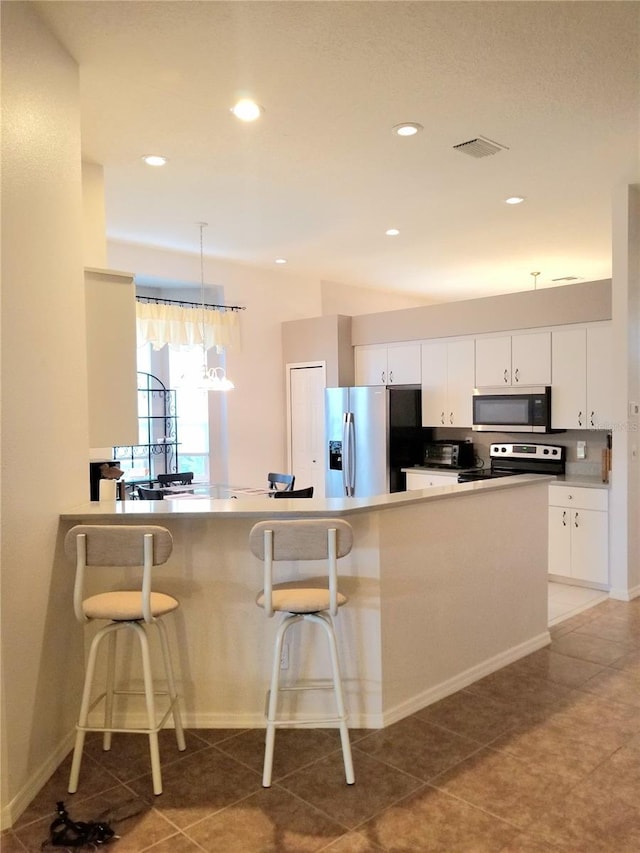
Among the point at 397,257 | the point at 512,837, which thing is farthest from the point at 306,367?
the point at 512,837

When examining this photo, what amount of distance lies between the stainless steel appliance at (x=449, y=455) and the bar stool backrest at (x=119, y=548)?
413 centimetres

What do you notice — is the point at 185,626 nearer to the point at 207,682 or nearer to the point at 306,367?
the point at 207,682

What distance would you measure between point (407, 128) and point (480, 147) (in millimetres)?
531

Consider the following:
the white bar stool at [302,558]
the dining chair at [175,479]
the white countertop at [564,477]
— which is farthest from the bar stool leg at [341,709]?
the dining chair at [175,479]

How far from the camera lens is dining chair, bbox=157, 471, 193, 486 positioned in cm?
556

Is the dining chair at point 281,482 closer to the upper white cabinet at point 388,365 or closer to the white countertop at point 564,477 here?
the white countertop at point 564,477

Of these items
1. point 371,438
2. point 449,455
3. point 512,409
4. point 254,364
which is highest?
point 254,364

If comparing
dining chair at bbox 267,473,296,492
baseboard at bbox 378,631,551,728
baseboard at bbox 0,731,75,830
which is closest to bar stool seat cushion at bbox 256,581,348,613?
baseboard at bbox 378,631,551,728

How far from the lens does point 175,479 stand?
5.68 metres

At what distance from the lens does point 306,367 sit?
696cm

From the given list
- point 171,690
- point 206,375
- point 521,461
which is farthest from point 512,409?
point 171,690

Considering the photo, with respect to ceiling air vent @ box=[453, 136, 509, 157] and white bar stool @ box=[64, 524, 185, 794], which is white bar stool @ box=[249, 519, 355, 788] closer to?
white bar stool @ box=[64, 524, 185, 794]

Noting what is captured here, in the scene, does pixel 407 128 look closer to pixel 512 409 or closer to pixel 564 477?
pixel 512 409

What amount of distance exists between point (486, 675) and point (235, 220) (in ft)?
12.4
